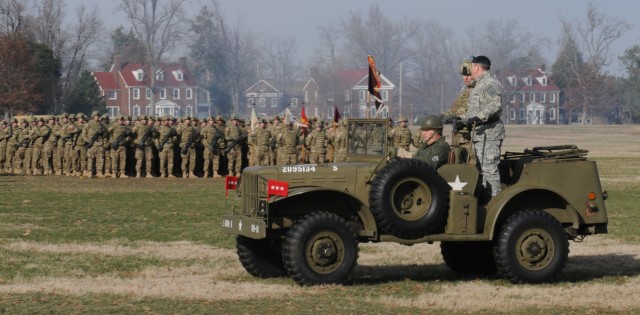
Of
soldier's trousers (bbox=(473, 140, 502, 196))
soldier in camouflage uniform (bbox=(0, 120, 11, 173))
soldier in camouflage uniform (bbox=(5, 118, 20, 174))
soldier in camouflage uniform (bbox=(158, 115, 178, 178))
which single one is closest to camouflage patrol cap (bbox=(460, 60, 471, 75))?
soldier's trousers (bbox=(473, 140, 502, 196))

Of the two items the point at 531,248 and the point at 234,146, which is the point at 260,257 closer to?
the point at 531,248

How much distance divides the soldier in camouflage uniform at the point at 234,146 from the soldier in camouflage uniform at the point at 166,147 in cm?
168

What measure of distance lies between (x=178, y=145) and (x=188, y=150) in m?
0.66

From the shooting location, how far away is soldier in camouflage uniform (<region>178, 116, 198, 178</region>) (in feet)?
114

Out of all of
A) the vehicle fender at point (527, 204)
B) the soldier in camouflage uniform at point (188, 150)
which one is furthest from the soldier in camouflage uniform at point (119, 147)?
the vehicle fender at point (527, 204)

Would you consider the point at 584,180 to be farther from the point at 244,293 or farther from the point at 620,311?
the point at 244,293

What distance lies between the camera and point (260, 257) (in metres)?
13.2

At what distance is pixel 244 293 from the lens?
11.9m

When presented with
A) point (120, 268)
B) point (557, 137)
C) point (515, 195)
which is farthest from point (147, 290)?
point (557, 137)

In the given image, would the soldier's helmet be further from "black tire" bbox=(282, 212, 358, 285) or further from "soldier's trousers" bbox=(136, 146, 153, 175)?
"soldier's trousers" bbox=(136, 146, 153, 175)

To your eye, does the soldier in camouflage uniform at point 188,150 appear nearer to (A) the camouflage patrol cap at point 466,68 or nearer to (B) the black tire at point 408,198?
(A) the camouflage patrol cap at point 466,68

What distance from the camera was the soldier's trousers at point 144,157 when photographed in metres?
34.5

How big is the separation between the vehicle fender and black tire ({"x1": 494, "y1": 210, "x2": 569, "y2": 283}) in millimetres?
168

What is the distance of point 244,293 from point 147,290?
38.6 inches
